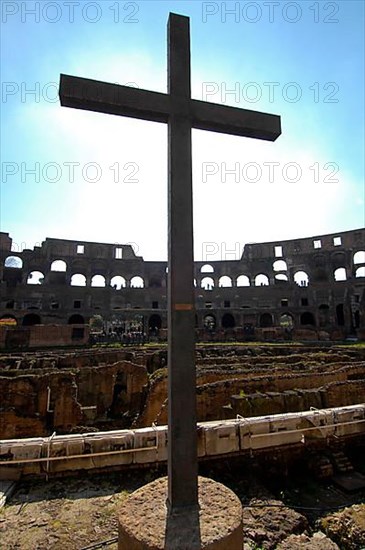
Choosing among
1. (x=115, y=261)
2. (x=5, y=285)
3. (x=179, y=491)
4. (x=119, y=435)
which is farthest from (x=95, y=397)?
(x=115, y=261)

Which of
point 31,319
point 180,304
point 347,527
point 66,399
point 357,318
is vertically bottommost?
point 66,399

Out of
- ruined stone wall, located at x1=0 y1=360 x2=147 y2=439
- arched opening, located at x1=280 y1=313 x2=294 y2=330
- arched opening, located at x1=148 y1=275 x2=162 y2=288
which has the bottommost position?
ruined stone wall, located at x1=0 y1=360 x2=147 y2=439

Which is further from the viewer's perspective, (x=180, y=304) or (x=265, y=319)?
(x=265, y=319)

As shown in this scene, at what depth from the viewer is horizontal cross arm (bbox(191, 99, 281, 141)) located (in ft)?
9.59

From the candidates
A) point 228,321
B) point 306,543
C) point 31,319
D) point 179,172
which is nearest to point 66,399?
point 306,543

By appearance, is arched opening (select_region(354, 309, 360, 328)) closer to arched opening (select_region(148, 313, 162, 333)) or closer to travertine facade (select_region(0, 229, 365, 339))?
travertine facade (select_region(0, 229, 365, 339))

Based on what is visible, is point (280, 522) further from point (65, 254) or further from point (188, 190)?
point (65, 254)

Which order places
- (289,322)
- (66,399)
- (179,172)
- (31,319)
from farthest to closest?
1. (289,322)
2. (31,319)
3. (66,399)
4. (179,172)

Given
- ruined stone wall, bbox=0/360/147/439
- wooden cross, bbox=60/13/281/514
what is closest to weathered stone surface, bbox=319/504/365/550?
wooden cross, bbox=60/13/281/514

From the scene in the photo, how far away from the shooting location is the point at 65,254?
137 ft

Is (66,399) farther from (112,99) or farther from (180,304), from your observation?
(112,99)

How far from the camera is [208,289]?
41.6m

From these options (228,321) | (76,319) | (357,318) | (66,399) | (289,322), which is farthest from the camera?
(289,322)

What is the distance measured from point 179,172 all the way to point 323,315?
129 ft
